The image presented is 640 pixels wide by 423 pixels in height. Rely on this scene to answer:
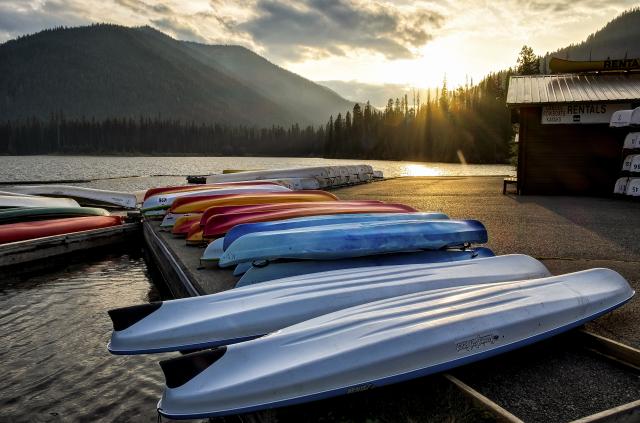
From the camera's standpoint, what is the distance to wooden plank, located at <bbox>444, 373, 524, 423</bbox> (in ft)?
7.94

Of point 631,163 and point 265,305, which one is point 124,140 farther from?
point 265,305

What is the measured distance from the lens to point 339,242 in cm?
481

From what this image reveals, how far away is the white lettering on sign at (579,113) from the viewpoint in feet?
49.5

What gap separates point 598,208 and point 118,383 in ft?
39.6

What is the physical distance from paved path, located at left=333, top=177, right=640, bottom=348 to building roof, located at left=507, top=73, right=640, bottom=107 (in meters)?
3.26

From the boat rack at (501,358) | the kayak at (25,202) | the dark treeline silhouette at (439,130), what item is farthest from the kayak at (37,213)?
the dark treeline silhouette at (439,130)

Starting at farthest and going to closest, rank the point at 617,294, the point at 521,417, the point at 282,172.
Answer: the point at 282,172 < the point at 617,294 < the point at 521,417

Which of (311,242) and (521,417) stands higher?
(311,242)

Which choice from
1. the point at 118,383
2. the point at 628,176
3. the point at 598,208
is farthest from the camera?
the point at 628,176

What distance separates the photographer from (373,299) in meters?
3.91

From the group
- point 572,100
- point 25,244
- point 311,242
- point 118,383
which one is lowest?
point 118,383

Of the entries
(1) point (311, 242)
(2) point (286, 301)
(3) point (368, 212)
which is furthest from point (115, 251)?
(2) point (286, 301)

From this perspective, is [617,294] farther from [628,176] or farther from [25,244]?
[628,176]

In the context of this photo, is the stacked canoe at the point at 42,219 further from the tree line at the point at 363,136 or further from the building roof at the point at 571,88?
the tree line at the point at 363,136
